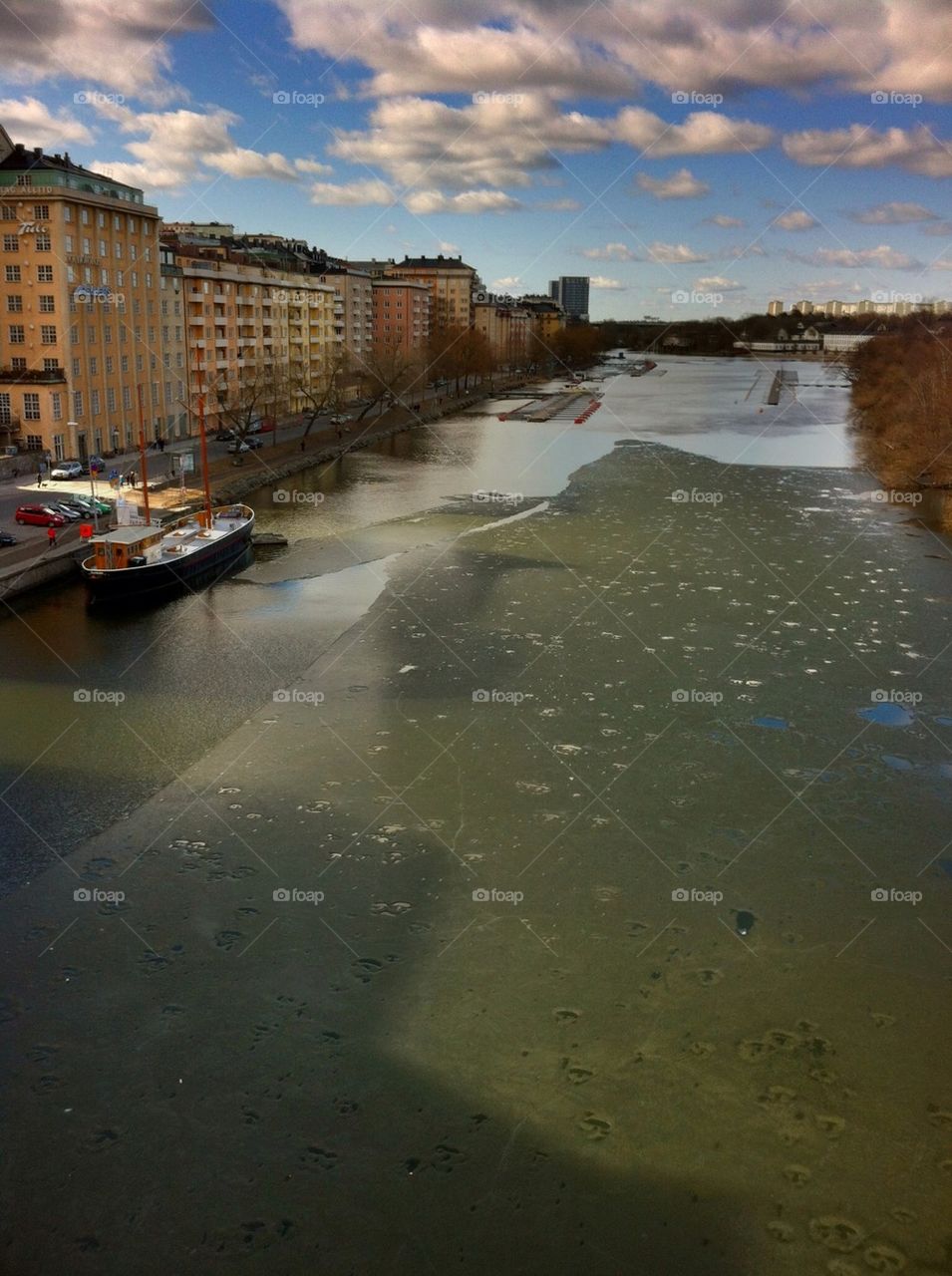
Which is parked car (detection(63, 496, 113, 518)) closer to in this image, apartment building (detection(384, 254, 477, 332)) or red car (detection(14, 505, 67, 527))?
red car (detection(14, 505, 67, 527))

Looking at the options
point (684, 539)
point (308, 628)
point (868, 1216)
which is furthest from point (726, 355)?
point (868, 1216)

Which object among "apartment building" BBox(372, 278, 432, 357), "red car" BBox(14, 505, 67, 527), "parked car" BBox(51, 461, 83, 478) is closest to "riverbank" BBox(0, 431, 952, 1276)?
"red car" BBox(14, 505, 67, 527)

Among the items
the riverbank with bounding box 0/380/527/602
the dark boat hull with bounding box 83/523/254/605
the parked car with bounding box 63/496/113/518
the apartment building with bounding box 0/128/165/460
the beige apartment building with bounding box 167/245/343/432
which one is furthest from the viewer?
the beige apartment building with bounding box 167/245/343/432

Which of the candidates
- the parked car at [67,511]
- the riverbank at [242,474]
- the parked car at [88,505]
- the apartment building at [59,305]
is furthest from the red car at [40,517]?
the apartment building at [59,305]

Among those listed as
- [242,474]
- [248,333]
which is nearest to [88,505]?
[242,474]

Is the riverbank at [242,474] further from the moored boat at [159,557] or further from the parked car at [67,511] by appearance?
the moored boat at [159,557]

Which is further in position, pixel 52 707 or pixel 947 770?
pixel 52 707

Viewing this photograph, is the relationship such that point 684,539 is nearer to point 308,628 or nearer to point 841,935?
point 308,628
